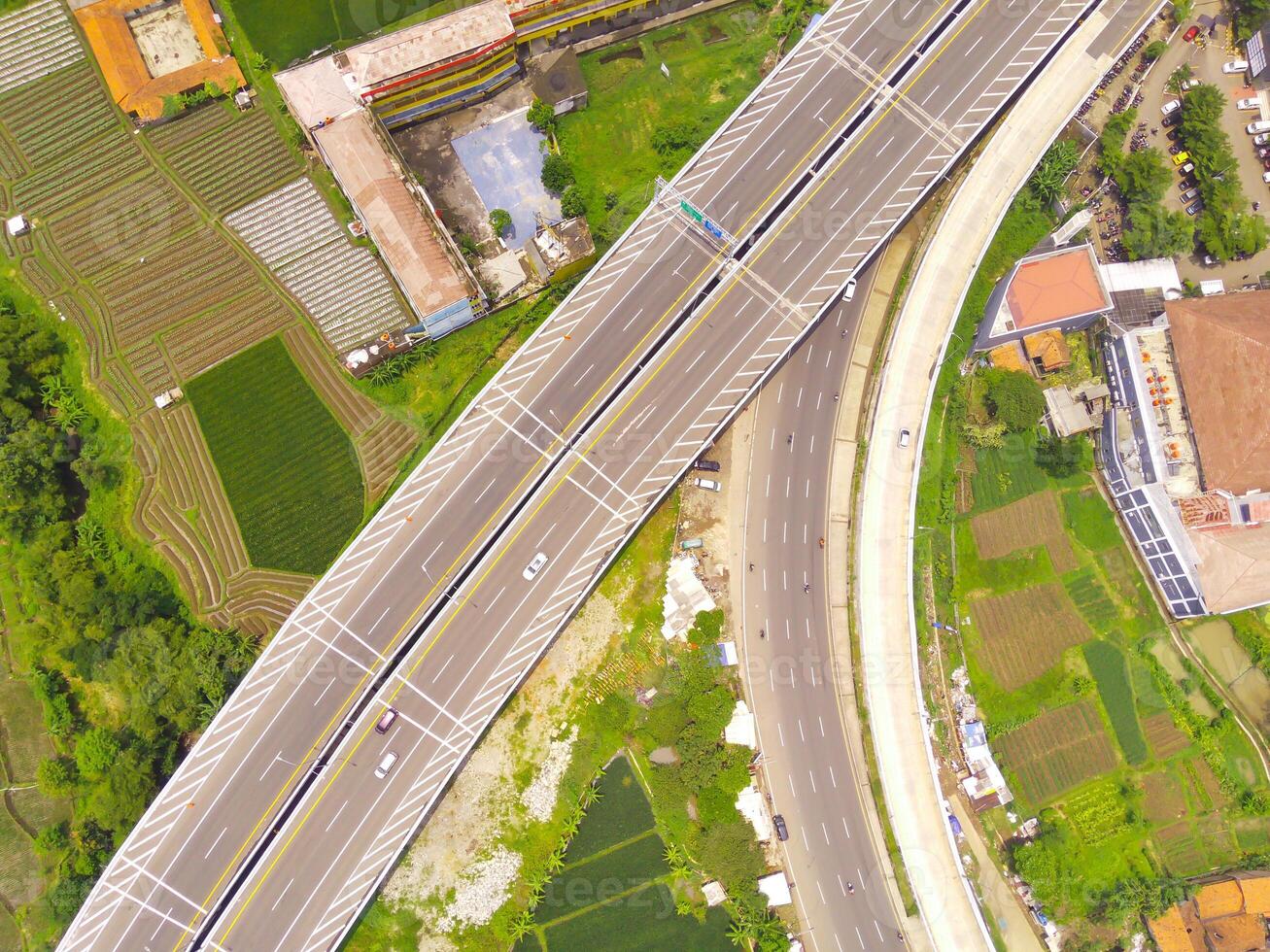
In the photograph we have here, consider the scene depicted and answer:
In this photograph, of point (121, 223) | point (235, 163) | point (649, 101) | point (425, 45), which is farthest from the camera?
point (649, 101)

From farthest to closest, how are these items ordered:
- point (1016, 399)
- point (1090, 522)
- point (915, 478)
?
point (1090, 522) → point (915, 478) → point (1016, 399)

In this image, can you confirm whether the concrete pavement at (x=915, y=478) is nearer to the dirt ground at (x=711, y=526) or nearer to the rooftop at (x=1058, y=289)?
the rooftop at (x=1058, y=289)

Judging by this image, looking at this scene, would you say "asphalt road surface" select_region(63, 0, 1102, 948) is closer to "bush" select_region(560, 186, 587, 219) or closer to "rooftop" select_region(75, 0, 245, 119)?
"bush" select_region(560, 186, 587, 219)

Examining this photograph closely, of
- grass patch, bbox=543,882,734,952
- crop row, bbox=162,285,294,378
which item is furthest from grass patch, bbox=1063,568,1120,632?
crop row, bbox=162,285,294,378

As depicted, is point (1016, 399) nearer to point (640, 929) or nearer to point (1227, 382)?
point (1227, 382)

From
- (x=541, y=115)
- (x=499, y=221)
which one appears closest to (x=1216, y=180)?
(x=541, y=115)

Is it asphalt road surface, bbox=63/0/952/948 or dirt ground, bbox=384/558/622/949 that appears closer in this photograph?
asphalt road surface, bbox=63/0/952/948
